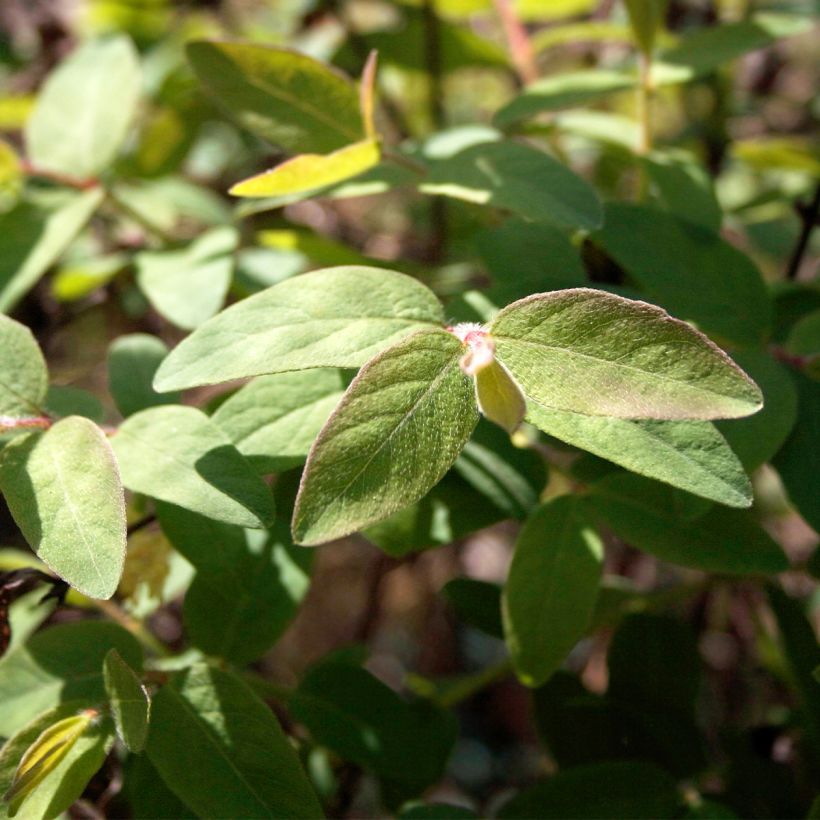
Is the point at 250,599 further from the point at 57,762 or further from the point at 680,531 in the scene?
the point at 680,531

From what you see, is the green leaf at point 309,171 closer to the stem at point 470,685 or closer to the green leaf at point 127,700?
the green leaf at point 127,700

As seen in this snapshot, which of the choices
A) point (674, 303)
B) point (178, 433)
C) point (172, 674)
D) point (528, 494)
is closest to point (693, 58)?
point (674, 303)

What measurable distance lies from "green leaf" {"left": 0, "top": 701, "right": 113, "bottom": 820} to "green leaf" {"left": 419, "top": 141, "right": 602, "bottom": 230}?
51 centimetres

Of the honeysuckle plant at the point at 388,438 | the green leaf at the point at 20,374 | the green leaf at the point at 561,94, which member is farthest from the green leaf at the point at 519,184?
the green leaf at the point at 20,374

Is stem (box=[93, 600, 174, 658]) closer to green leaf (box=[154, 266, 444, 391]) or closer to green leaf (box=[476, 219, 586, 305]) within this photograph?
green leaf (box=[154, 266, 444, 391])

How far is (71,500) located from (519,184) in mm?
446

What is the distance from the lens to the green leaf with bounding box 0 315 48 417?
0.68 metres

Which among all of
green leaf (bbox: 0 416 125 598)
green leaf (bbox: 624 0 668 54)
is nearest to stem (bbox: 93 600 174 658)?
green leaf (bbox: 0 416 125 598)

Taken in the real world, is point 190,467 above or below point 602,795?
above

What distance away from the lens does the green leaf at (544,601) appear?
0.74m

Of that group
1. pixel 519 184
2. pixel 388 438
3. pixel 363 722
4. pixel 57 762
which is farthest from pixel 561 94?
pixel 57 762

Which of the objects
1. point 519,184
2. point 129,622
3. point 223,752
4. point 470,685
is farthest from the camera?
point 470,685

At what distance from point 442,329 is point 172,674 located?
1.18ft

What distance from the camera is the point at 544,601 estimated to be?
0.75 m
